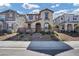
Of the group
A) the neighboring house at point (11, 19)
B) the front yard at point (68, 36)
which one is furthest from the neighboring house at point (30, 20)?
the front yard at point (68, 36)

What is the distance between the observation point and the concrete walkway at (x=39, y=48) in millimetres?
2760

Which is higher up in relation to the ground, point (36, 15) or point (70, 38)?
point (36, 15)

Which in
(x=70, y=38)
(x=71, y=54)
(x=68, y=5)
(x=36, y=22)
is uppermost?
(x=68, y=5)

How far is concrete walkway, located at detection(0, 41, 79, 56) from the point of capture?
276cm

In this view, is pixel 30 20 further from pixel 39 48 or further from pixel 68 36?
pixel 68 36

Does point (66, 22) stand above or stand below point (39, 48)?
above

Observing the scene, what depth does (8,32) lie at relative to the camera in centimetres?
277

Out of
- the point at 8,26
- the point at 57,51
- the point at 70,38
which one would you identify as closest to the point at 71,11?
the point at 70,38

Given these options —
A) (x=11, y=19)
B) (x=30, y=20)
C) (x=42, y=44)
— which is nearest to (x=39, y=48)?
(x=42, y=44)

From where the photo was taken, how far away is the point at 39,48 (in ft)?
9.09

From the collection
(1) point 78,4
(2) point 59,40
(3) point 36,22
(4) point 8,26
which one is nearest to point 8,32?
(4) point 8,26

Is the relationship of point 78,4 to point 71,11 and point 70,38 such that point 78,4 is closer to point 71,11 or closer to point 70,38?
point 71,11

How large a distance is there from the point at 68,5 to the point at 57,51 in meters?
0.51

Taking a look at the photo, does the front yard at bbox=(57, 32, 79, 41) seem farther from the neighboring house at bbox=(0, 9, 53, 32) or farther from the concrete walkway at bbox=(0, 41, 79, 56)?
the neighboring house at bbox=(0, 9, 53, 32)
